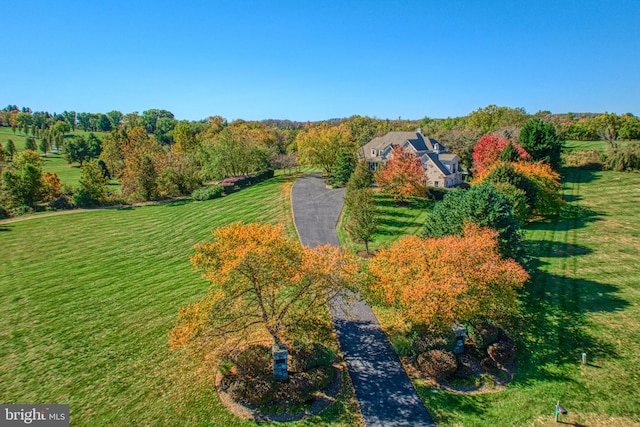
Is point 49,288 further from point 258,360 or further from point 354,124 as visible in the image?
point 354,124

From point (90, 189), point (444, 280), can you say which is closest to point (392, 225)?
point (444, 280)

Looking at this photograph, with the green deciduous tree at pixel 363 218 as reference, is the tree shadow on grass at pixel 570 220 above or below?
below

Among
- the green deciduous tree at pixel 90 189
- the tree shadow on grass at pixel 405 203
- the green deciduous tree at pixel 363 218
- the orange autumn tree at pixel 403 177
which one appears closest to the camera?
the green deciduous tree at pixel 363 218

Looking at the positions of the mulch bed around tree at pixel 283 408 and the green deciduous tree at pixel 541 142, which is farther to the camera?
the green deciduous tree at pixel 541 142

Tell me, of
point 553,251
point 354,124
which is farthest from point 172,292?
point 354,124

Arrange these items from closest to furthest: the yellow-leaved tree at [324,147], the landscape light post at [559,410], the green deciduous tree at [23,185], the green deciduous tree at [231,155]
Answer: the landscape light post at [559,410] → the green deciduous tree at [23,185] → the yellow-leaved tree at [324,147] → the green deciduous tree at [231,155]

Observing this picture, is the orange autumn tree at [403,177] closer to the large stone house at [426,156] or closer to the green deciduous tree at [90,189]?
the large stone house at [426,156]

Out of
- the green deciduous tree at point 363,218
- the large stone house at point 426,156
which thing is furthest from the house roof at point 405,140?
the green deciduous tree at point 363,218
